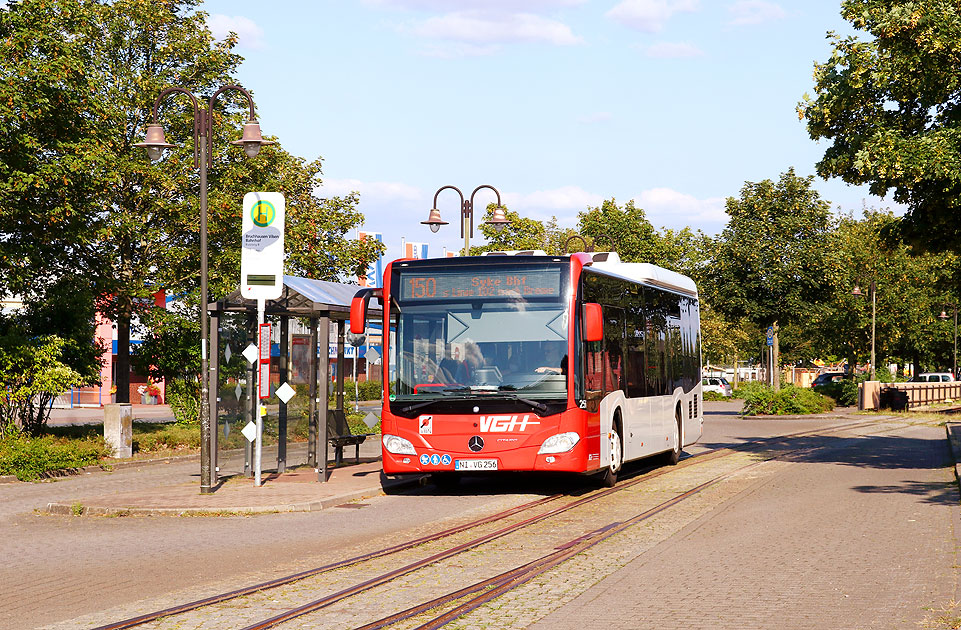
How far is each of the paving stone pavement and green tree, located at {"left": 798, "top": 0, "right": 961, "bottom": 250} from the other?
5386 millimetres

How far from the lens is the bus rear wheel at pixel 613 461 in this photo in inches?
696

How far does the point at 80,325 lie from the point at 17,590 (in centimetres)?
1671

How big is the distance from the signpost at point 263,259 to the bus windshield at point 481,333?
1970 millimetres

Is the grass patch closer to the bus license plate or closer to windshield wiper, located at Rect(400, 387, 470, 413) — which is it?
windshield wiper, located at Rect(400, 387, 470, 413)

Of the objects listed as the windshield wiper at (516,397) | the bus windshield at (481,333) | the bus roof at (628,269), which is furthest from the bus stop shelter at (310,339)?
the windshield wiper at (516,397)

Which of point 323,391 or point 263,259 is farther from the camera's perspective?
point 323,391

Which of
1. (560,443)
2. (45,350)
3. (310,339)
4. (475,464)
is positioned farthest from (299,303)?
(45,350)

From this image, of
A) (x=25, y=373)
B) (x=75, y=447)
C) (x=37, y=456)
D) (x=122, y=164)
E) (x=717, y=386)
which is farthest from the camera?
(x=717, y=386)

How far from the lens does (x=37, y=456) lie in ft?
67.1

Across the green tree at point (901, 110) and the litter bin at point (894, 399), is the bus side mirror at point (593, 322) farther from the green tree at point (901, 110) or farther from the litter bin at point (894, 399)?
the litter bin at point (894, 399)

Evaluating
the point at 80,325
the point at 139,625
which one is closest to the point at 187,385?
the point at 80,325

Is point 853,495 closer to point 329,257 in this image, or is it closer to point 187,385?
point 187,385

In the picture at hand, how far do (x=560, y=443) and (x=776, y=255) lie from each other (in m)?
32.1

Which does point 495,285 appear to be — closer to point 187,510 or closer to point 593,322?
point 593,322
